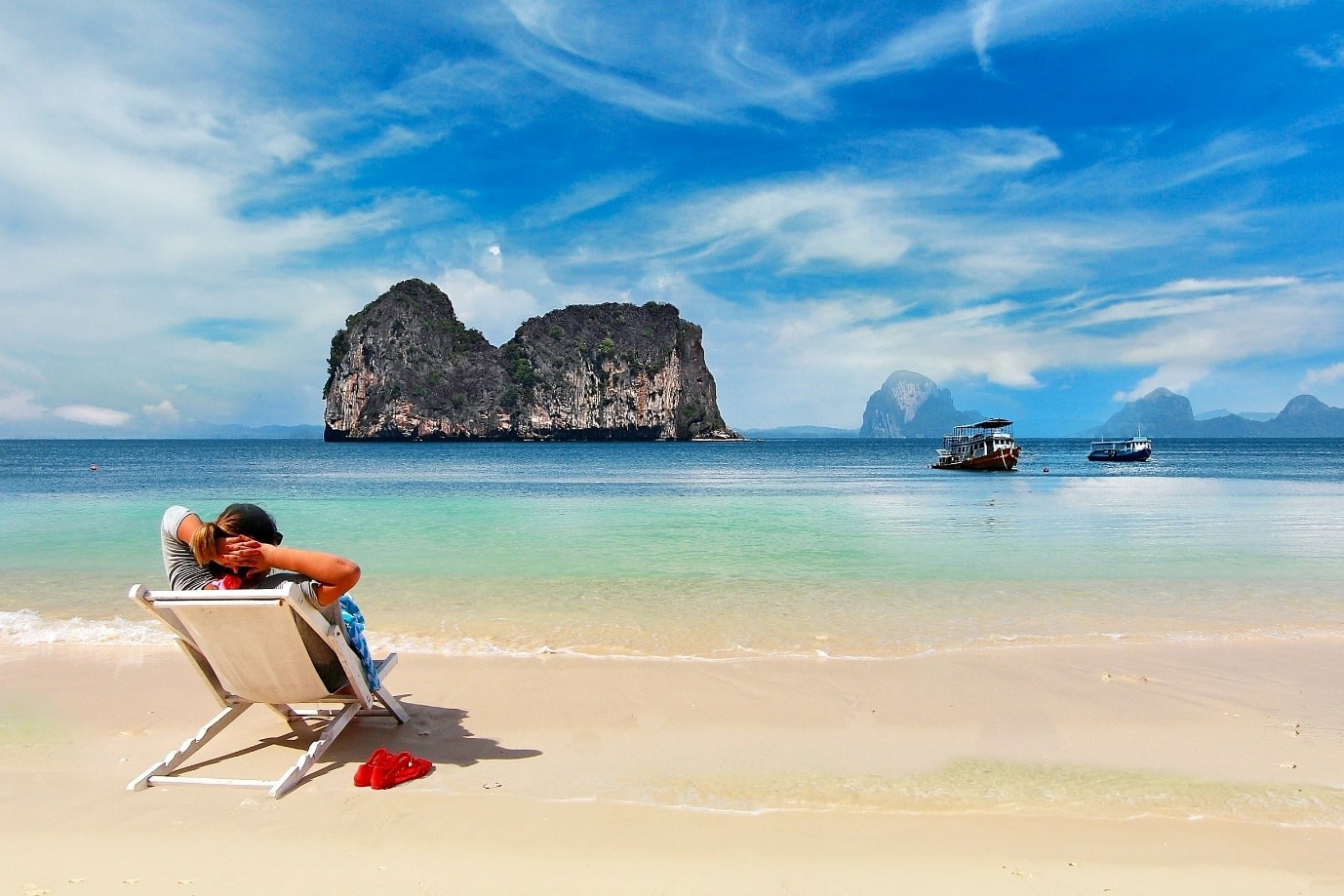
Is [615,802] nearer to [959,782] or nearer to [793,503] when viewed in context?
[959,782]

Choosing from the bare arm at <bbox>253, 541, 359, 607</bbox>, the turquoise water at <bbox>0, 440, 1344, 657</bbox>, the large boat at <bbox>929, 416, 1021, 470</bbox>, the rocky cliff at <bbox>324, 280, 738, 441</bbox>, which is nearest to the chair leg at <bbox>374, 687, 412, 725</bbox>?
the bare arm at <bbox>253, 541, 359, 607</bbox>

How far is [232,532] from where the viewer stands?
12.6 feet

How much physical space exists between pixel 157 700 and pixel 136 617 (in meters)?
3.40

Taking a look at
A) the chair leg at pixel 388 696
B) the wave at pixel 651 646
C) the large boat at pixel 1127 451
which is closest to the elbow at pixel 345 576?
the chair leg at pixel 388 696

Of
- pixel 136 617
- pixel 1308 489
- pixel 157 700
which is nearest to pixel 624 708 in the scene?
pixel 157 700

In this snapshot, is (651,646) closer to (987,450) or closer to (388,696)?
(388,696)

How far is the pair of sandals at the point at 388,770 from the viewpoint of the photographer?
391cm

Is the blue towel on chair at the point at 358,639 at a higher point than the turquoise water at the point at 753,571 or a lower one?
higher

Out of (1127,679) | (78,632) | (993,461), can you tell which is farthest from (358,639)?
(993,461)

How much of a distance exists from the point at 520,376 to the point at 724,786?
5728 inches

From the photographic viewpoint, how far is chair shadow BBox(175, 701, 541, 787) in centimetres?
428

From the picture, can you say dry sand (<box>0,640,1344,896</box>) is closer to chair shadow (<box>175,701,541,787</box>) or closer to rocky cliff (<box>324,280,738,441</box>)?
chair shadow (<box>175,701,541,787</box>)

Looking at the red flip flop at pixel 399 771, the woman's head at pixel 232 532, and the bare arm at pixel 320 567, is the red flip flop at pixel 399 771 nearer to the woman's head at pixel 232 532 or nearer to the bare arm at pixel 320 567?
the bare arm at pixel 320 567

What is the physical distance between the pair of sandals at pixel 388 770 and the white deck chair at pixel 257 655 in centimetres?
30
